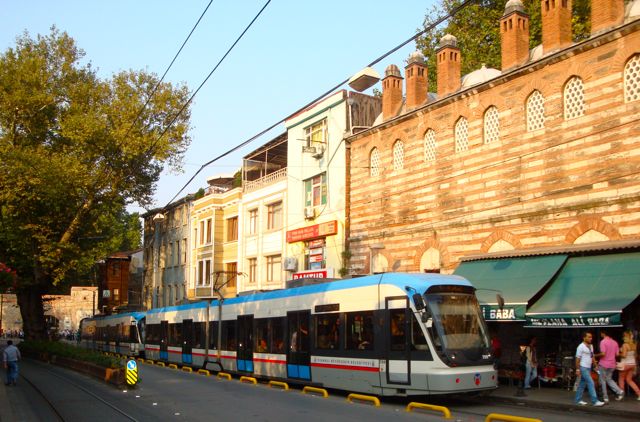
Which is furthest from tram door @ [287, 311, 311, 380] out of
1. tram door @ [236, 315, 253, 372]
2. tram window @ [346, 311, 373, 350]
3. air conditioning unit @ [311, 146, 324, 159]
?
air conditioning unit @ [311, 146, 324, 159]

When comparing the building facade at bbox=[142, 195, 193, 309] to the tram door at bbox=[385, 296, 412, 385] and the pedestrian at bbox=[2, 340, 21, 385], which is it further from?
the tram door at bbox=[385, 296, 412, 385]

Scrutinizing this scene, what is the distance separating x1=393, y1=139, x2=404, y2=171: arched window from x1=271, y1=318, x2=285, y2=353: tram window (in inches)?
328

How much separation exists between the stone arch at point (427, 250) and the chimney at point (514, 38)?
6.33m

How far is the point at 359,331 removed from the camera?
55.1ft

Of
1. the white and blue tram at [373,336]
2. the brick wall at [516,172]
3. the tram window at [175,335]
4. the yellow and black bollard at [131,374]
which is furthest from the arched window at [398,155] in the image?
the tram window at [175,335]

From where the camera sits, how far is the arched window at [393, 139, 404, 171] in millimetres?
25891

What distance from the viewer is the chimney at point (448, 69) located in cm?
2417

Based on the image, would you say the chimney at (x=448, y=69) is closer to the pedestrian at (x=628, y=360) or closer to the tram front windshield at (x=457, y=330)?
the tram front windshield at (x=457, y=330)

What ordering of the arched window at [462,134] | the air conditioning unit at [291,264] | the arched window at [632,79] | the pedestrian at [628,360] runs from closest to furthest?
the pedestrian at [628,360] → the arched window at [632,79] → the arched window at [462,134] → the air conditioning unit at [291,264]

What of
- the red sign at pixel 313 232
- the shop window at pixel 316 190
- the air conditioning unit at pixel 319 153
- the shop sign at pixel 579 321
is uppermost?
the air conditioning unit at pixel 319 153

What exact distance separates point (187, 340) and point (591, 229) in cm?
1828

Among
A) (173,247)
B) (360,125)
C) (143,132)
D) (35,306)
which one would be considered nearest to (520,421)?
(360,125)

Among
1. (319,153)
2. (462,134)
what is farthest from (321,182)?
(462,134)

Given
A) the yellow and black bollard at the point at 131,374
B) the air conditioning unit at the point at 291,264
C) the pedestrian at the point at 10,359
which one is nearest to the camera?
the yellow and black bollard at the point at 131,374
